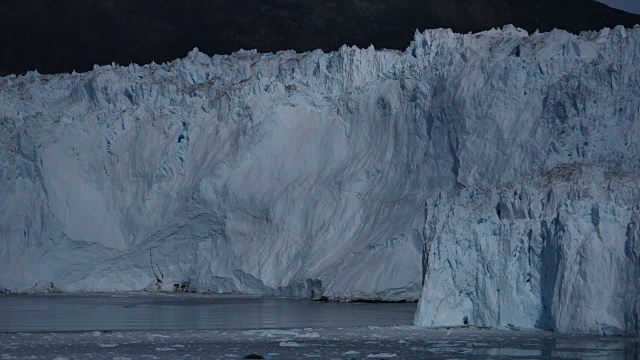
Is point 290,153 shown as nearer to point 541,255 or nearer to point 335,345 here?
point 541,255

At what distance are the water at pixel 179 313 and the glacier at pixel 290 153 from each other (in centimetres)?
141

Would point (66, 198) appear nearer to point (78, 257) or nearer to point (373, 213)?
point (78, 257)

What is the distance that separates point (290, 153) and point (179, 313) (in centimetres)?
991

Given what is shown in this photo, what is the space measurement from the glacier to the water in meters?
1.41

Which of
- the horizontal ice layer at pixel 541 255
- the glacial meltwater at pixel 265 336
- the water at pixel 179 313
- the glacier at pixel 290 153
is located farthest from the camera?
the glacier at pixel 290 153

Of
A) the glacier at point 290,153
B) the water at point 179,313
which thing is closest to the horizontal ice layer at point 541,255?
the water at point 179,313

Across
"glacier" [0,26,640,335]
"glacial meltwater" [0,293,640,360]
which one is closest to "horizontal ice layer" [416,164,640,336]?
"glacial meltwater" [0,293,640,360]

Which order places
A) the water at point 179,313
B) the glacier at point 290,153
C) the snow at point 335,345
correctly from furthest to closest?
1. the glacier at point 290,153
2. the water at point 179,313
3. the snow at point 335,345

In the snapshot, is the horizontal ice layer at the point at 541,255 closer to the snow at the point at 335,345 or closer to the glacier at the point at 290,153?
the snow at the point at 335,345

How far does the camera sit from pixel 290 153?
36.7 metres

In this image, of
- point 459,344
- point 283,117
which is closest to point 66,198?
point 283,117

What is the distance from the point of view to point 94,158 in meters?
37.6

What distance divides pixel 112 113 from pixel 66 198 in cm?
311

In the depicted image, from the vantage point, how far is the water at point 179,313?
24.2 m
